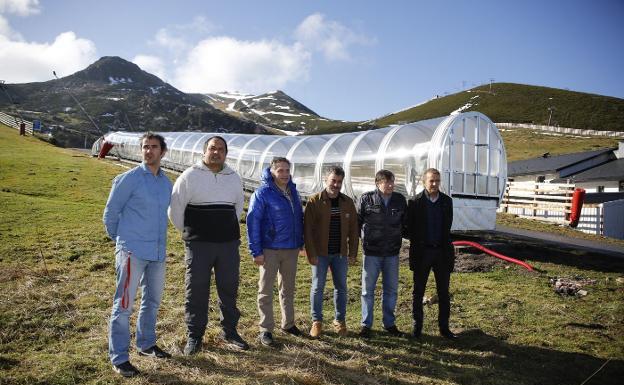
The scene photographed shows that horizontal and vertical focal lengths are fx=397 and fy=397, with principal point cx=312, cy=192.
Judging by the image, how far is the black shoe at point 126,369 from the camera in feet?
13.0

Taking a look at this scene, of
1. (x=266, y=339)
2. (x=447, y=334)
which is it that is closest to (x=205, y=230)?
(x=266, y=339)

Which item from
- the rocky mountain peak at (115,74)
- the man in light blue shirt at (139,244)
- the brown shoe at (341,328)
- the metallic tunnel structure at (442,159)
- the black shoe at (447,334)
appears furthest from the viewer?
the rocky mountain peak at (115,74)

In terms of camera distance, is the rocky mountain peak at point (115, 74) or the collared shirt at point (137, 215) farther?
the rocky mountain peak at point (115, 74)

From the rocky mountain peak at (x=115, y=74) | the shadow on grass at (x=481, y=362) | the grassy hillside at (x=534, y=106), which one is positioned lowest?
the shadow on grass at (x=481, y=362)

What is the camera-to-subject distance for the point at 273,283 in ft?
17.5

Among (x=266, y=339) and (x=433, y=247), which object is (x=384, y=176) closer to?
(x=433, y=247)

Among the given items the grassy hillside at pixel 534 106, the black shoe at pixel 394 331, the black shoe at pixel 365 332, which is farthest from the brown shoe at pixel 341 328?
the grassy hillside at pixel 534 106

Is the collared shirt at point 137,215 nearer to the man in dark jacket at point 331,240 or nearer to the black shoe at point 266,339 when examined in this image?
the black shoe at point 266,339

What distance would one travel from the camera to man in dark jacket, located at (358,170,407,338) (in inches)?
223

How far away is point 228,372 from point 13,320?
3.32 metres

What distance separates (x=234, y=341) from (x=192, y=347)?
501 mm

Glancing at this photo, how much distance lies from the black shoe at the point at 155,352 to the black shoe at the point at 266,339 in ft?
3.72

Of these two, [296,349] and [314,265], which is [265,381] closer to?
[296,349]

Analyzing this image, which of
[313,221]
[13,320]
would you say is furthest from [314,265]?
[13,320]
